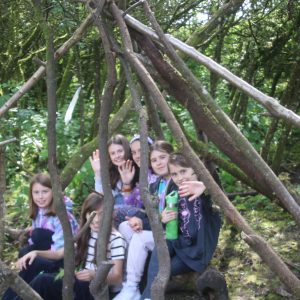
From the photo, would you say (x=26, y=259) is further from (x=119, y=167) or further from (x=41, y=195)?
(x=119, y=167)

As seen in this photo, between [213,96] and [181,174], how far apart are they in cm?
248

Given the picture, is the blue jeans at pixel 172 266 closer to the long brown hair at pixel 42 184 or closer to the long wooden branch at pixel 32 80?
the long brown hair at pixel 42 184

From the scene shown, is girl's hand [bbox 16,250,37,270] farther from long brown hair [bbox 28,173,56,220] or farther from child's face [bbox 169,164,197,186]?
child's face [bbox 169,164,197,186]

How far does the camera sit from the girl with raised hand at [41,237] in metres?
3.15

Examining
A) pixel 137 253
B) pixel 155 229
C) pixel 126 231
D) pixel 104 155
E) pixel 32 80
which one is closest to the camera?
pixel 155 229

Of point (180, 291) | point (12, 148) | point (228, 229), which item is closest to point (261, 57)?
point (228, 229)

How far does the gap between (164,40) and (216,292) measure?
Answer: 1.48 metres

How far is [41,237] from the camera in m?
3.24

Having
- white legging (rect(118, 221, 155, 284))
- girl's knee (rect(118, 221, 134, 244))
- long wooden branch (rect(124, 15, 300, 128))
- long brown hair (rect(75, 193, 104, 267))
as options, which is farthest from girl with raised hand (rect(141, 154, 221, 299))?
long wooden branch (rect(124, 15, 300, 128))

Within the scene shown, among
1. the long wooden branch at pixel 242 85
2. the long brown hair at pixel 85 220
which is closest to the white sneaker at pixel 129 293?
the long brown hair at pixel 85 220

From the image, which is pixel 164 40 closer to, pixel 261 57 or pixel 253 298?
pixel 253 298

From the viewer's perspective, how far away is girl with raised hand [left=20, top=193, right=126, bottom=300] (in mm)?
3000

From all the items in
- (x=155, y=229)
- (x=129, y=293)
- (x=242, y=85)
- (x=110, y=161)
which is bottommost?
(x=129, y=293)

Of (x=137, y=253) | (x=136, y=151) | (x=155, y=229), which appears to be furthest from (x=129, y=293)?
(x=155, y=229)
